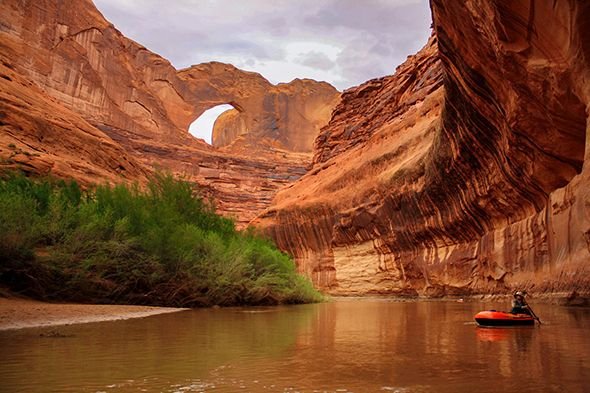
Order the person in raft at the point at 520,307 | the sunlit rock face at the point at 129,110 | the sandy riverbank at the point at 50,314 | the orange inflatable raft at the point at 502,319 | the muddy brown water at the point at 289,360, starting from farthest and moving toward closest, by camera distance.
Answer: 1. the sunlit rock face at the point at 129,110
2. the person in raft at the point at 520,307
3. the orange inflatable raft at the point at 502,319
4. the sandy riverbank at the point at 50,314
5. the muddy brown water at the point at 289,360

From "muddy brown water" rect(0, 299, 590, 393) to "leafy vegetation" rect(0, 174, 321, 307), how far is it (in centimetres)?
385

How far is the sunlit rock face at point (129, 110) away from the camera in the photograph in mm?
28547

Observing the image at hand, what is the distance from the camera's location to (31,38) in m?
54.4

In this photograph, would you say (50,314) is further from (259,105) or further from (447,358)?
(259,105)

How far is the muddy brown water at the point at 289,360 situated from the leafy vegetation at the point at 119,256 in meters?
3.85

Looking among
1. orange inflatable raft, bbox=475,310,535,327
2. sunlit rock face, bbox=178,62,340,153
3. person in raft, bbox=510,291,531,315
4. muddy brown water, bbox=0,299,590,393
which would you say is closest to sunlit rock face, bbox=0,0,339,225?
sunlit rock face, bbox=178,62,340,153

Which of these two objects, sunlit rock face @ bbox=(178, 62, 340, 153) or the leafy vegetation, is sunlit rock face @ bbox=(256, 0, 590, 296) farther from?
sunlit rock face @ bbox=(178, 62, 340, 153)

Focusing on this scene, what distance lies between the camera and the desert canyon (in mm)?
12672

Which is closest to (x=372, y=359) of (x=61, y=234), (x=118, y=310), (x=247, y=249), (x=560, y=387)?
(x=560, y=387)

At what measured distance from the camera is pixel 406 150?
1255 inches

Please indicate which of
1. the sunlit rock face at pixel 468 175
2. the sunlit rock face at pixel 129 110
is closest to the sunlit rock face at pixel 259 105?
the sunlit rock face at pixel 129 110

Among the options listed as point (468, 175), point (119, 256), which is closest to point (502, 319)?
point (119, 256)

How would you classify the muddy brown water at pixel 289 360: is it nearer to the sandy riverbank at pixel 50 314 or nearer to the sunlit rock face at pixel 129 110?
the sandy riverbank at pixel 50 314

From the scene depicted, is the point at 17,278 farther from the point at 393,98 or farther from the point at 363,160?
the point at 393,98
